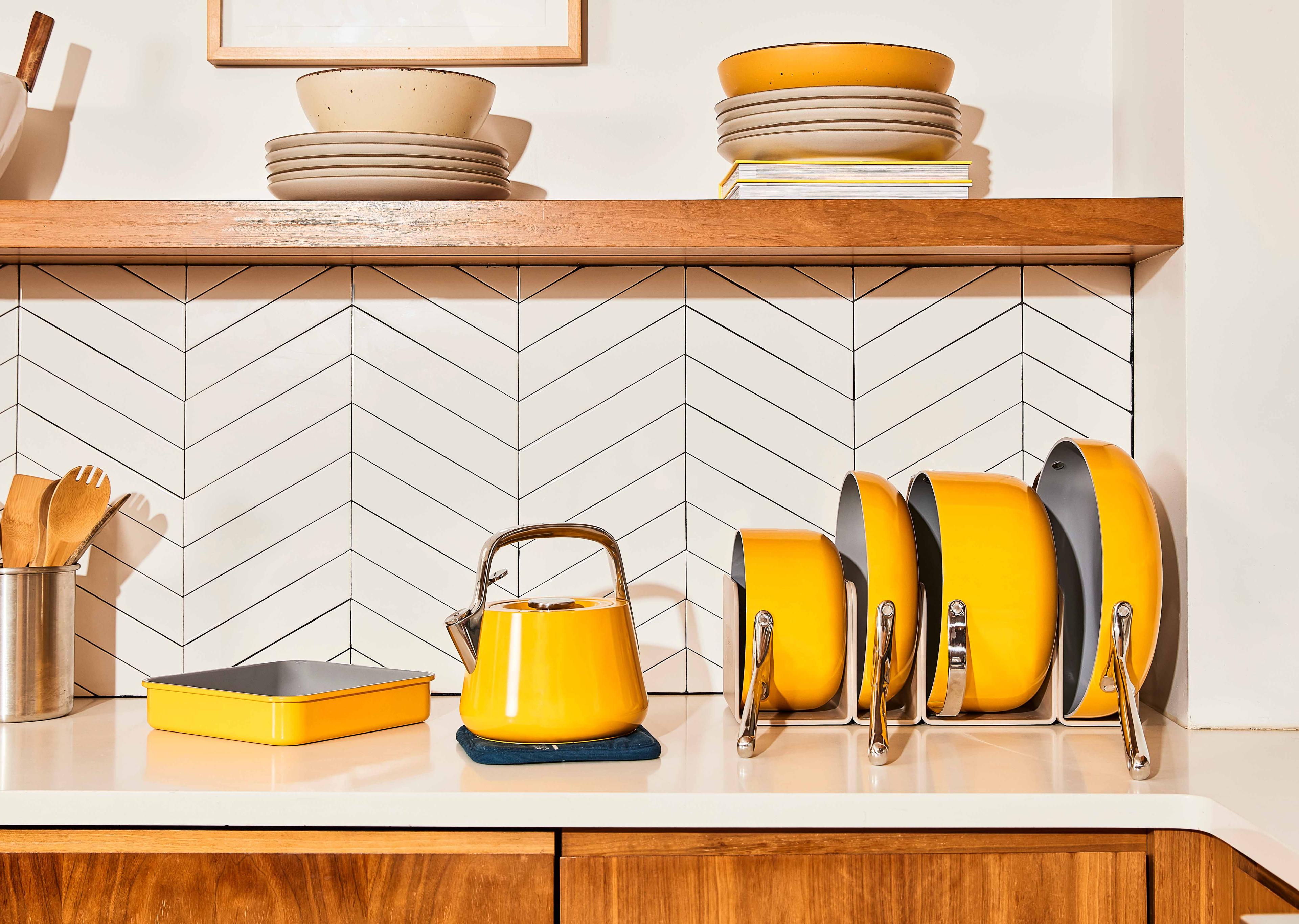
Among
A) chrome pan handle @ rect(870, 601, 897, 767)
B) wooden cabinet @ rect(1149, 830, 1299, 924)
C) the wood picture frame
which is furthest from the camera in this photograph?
the wood picture frame

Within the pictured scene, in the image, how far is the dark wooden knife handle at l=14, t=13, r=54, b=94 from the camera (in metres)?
1.36

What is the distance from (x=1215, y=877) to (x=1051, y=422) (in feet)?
2.13

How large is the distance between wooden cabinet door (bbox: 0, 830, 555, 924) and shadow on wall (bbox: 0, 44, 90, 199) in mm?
872

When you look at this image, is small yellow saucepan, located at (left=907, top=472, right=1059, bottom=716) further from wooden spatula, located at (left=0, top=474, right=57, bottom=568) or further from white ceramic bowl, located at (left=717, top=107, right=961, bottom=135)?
wooden spatula, located at (left=0, top=474, right=57, bottom=568)

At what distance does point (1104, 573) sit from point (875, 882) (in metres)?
0.44

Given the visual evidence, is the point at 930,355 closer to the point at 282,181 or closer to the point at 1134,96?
the point at 1134,96

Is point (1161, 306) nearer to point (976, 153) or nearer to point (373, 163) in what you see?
point (976, 153)

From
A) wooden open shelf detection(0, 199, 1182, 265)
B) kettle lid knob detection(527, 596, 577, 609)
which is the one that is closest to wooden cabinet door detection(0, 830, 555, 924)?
kettle lid knob detection(527, 596, 577, 609)

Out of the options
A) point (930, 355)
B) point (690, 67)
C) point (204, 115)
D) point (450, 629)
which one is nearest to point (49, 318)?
point (204, 115)

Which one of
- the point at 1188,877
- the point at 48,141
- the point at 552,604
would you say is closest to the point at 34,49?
the point at 48,141

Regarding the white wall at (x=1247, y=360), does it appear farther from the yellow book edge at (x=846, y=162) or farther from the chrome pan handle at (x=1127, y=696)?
the yellow book edge at (x=846, y=162)

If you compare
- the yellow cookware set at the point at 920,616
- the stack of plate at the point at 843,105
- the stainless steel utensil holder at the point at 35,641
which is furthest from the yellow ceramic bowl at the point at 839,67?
the stainless steel utensil holder at the point at 35,641

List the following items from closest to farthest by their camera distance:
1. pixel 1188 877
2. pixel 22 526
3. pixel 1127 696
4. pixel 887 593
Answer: pixel 1188 877 < pixel 1127 696 < pixel 887 593 < pixel 22 526

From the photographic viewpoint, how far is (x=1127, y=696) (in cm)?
108
